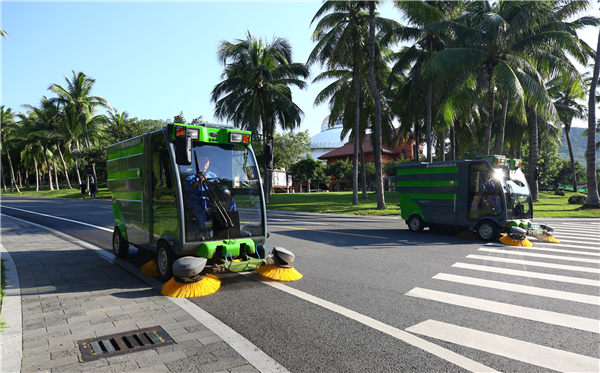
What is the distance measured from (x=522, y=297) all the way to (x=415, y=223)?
24.8 feet

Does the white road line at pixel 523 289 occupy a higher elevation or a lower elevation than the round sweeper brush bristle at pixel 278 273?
lower

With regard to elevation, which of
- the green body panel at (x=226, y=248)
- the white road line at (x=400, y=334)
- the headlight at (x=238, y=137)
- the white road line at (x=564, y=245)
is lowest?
the white road line at (x=564, y=245)

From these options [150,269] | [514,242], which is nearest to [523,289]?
[514,242]

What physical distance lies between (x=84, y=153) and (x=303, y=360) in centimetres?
4442

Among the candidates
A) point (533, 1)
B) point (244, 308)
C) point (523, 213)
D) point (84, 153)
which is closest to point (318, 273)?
point (244, 308)

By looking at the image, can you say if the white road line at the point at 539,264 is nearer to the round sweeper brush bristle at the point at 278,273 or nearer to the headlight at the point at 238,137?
the round sweeper brush bristle at the point at 278,273

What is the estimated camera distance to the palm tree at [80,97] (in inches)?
1650

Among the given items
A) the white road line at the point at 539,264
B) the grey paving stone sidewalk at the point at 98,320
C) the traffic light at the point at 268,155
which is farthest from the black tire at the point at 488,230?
the grey paving stone sidewalk at the point at 98,320

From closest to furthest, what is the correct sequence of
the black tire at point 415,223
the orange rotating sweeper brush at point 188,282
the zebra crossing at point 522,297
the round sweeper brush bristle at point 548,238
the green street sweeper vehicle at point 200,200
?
the zebra crossing at point 522,297, the orange rotating sweeper brush at point 188,282, the green street sweeper vehicle at point 200,200, the round sweeper brush bristle at point 548,238, the black tire at point 415,223

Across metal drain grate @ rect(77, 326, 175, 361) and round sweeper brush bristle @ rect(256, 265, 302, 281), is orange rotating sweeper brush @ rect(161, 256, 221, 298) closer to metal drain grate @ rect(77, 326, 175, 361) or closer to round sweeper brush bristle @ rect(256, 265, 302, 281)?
round sweeper brush bristle @ rect(256, 265, 302, 281)

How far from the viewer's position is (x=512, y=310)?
5090mm

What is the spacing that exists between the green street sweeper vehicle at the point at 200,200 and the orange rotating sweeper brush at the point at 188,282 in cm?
2

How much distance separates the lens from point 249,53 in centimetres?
2736

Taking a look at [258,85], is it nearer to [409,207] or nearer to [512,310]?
[409,207]
